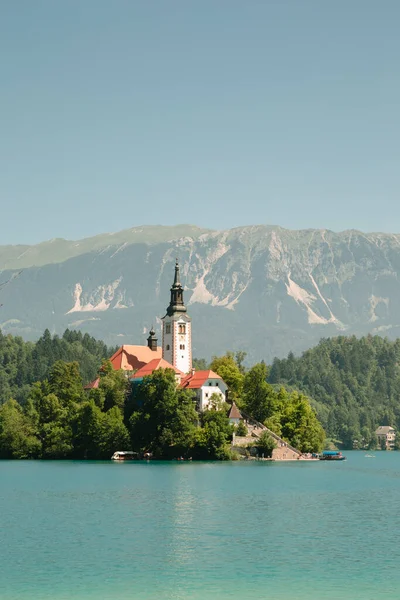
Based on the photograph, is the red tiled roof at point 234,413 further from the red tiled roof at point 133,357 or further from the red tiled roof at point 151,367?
the red tiled roof at point 133,357

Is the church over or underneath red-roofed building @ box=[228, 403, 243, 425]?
over

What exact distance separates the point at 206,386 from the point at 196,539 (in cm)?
8872

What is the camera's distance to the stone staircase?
146375 mm

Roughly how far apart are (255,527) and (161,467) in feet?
192

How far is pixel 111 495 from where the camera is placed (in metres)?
89.0

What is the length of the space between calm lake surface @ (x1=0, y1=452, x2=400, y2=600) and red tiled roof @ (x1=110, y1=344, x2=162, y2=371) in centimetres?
6593

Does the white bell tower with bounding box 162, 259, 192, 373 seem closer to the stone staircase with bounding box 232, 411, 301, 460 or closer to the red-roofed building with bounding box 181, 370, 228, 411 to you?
the red-roofed building with bounding box 181, 370, 228, 411

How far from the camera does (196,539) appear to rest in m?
62.9

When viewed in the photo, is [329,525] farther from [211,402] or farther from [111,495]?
[211,402]

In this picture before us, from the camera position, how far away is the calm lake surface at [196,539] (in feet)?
161

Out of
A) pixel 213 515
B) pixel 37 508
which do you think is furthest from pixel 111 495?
pixel 213 515

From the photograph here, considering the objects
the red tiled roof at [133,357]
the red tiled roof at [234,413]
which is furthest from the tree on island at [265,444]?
the red tiled roof at [133,357]

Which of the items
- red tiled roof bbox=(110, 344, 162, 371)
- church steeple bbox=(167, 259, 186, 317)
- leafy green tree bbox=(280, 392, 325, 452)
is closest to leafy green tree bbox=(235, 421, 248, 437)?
leafy green tree bbox=(280, 392, 325, 452)

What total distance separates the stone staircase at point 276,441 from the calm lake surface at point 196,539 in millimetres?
37583
